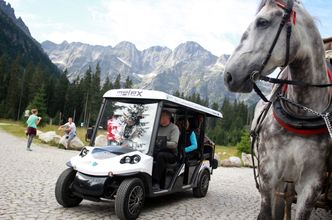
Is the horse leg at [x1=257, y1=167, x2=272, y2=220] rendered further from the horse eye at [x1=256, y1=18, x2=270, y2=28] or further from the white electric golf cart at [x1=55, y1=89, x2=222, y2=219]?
the white electric golf cart at [x1=55, y1=89, x2=222, y2=219]

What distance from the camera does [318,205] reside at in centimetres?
501

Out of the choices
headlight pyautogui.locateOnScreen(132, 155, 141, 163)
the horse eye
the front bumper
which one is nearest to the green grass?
headlight pyautogui.locateOnScreen(132, 155, 141, 163)

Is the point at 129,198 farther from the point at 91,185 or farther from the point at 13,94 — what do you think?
the point at 13,94

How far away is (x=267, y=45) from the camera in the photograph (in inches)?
130

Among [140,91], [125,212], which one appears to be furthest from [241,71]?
[140,91]

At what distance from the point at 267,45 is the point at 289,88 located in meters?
0.84

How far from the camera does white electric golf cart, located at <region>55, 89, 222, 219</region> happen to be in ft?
22.4

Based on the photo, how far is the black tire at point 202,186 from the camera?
9.83 m

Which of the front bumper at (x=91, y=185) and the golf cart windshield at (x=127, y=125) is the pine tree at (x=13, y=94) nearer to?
the golf cart windshield at (x=127, y=125)

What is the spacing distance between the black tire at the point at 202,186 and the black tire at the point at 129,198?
3011 mm

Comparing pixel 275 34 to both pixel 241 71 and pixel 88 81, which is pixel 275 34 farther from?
pixel 88 81

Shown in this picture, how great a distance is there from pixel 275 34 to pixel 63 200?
5.48 m

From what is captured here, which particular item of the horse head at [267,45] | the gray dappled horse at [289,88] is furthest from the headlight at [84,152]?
the horse head at [267,45]

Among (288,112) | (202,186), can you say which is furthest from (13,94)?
(288,112)
